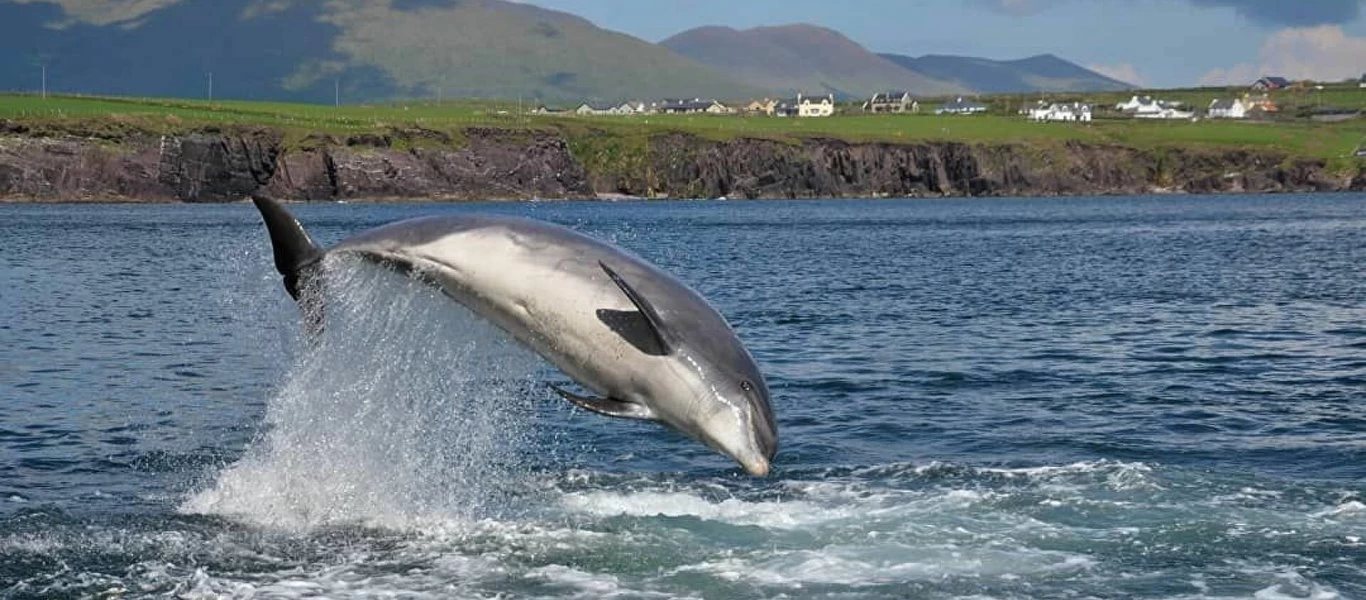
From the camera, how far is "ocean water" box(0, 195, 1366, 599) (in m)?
18.3

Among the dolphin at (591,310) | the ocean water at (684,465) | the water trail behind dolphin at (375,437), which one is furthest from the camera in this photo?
the water trail behind dolphin at (375,437)

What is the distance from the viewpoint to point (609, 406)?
14312mm

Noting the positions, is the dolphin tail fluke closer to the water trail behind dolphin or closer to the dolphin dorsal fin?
the water trail behind dolphin

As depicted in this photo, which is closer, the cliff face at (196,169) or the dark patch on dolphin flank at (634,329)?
the dark patch on dolphin flank at (634,329)

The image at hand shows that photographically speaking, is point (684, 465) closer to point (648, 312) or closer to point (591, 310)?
point (591, 310)

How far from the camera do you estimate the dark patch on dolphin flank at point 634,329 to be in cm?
1464

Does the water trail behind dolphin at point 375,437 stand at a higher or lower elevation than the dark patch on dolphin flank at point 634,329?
lower

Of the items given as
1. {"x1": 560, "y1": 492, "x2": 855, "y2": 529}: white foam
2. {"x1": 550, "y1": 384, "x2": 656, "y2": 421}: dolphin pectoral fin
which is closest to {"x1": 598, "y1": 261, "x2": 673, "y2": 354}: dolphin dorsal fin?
{"x1": 550, "y1": 384, "x2": 656, "y2": 421}: dolphin pectoral fin

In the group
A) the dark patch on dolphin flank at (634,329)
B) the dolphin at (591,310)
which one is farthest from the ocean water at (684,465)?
the dark patch on dolphin flank at (634,329)

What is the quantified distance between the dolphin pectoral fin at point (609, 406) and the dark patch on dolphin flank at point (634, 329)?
0.52 m

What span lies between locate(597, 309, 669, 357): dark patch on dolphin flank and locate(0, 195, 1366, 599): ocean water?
8.80 feet

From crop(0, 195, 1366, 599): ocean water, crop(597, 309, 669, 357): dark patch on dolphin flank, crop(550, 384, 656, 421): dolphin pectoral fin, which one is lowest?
crop(0, 195, 1366, 599): ocean water

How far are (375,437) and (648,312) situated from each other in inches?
373

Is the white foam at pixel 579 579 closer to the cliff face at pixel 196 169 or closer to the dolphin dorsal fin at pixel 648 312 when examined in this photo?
the dolphin dorsal fin at pixel 648 312
